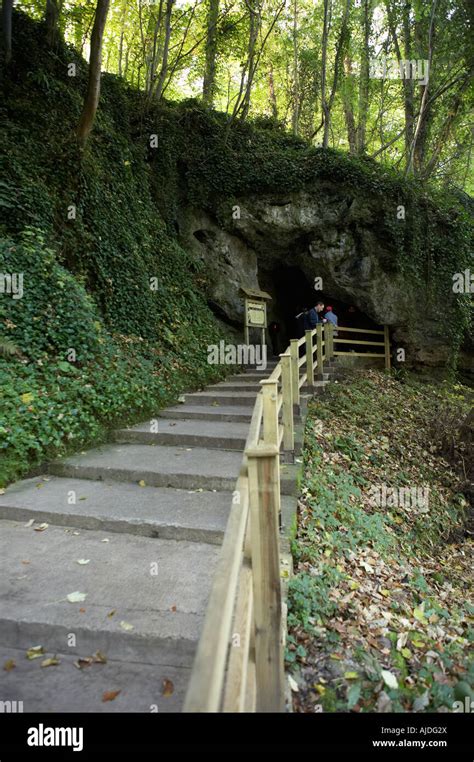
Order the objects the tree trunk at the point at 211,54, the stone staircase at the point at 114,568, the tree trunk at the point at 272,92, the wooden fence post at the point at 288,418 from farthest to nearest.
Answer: the tree trunk at the point at 272,92 < the tree trunk at the point at 211,54 < the wooden fence post at the point at 288,418 < the stone staircase at the point at 114,568

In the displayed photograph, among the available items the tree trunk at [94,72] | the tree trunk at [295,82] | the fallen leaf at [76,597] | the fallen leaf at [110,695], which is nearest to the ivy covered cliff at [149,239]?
the tree trunk at [94,72]

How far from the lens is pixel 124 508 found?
13.8 feet

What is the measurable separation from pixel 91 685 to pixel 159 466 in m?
2.90

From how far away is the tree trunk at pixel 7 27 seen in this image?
841 cm

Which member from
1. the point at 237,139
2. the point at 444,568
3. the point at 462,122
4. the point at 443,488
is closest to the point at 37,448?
the point at 444,568

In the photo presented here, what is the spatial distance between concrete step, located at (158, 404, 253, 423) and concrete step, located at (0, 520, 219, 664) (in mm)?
3759

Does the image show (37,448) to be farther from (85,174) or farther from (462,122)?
(462,122)

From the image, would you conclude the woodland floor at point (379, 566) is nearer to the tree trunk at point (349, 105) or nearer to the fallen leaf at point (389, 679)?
the fallen leaf at point (389, 679)

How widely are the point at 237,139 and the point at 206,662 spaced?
1415 cm

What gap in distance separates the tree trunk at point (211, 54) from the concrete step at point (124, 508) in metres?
12.6

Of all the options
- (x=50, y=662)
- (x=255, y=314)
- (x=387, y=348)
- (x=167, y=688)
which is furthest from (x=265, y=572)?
(x=387, y=348)

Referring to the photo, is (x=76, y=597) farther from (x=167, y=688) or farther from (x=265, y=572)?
(x=265, y=572)

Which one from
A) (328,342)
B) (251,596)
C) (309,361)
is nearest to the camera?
(251,596)

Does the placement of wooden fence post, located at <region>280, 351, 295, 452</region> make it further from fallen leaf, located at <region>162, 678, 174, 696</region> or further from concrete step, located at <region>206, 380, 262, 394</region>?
fallen leaf, located at <region>162, 678, 174, 696</region>
